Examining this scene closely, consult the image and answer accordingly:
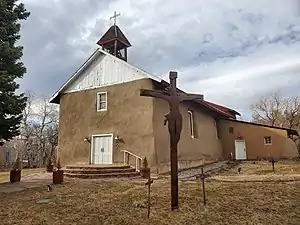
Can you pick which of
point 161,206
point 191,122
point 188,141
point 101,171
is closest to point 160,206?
point 161,206

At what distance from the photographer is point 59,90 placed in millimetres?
19688

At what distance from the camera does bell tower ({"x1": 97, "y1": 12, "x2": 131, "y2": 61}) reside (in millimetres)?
20141

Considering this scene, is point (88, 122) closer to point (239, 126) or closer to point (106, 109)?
point (106, 109)

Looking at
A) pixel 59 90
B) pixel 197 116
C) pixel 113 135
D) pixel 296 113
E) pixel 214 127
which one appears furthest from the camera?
pixel 296 113

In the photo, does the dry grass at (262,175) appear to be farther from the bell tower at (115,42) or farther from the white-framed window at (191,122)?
the bell tower at (115,42)

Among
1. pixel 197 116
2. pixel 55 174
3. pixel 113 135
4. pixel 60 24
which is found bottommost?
pixel 55 174

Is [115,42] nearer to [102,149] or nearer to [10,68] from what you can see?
[102,149]

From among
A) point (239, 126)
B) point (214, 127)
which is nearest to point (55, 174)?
point (214, 127)

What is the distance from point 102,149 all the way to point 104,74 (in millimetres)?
4528

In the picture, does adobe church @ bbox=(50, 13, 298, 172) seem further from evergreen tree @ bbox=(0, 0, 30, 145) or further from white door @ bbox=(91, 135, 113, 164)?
evergreen tree @ bbox=(0, 0, 30, 145)

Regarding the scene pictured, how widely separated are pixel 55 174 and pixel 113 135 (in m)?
5.36

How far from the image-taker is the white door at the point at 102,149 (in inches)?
680

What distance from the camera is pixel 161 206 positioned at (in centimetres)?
788

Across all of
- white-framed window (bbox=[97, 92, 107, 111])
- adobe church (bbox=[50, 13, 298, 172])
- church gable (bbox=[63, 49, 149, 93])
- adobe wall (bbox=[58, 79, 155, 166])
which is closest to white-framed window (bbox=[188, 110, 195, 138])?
adobe church (bbox=[50, 13, 298, 172])
